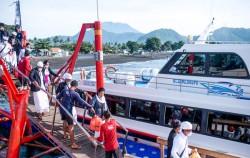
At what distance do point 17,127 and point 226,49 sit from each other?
7.72 meters

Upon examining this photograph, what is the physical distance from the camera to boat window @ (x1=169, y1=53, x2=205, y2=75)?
8633 mm

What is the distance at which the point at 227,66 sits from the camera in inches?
318

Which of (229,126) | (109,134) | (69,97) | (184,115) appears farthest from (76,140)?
(229,126)

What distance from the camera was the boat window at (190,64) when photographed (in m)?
8.63

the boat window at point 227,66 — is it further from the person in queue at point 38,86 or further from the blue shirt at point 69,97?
the person in queue at point 38,86

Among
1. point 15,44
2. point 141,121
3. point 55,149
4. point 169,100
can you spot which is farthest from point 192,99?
point 15,44

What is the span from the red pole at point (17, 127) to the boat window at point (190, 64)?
5.61 meters

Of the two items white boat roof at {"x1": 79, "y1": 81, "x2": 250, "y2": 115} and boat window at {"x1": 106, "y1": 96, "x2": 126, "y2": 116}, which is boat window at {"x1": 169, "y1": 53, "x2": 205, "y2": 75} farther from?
boat window at {"x1": 106, "y1": 96, "x2": 126, "y2": 116}

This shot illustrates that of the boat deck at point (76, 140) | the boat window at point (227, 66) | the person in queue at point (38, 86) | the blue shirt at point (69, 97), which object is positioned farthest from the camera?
the person in queue at point (38, 86)

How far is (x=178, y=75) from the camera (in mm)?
9047

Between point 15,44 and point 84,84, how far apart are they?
5.23 m

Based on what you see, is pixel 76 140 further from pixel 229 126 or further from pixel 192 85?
pixel 229 126

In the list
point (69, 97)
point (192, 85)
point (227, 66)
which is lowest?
point (69, 97)

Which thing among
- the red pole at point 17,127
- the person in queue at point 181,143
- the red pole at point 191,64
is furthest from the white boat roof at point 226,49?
the red pole at point 17,127
